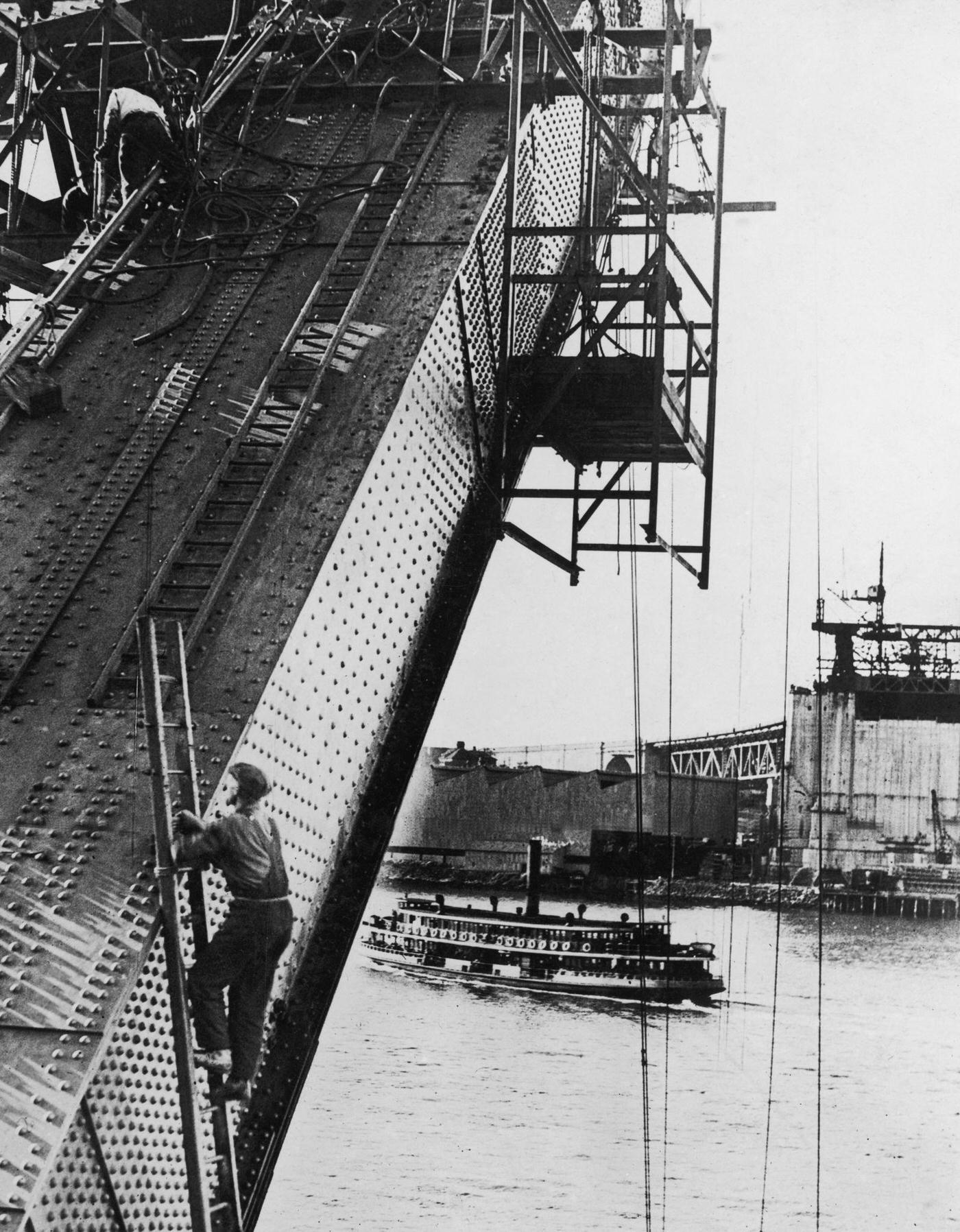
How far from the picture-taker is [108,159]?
31.4ft

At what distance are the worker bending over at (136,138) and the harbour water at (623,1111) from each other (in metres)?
19.7

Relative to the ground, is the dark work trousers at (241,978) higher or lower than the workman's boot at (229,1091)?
higher

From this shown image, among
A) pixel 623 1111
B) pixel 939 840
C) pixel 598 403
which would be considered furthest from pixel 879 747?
pixel 598 403

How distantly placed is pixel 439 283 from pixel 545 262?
2079mm

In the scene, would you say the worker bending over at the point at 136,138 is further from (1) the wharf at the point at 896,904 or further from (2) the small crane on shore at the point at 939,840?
(1) the wharf at the point at 896,904

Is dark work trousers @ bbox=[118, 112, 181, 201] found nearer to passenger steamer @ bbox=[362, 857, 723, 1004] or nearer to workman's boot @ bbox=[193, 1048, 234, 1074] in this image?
workman's boot @ bbox=[193, 1048, 234, 1074]

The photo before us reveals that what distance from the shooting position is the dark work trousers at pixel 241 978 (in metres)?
5.46

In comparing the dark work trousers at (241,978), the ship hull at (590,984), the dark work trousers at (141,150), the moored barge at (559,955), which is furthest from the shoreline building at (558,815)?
the dark work trousers at (241,978)

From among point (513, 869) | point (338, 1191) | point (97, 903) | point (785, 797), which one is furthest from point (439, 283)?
point (513, 869)

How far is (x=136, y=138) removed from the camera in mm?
9234

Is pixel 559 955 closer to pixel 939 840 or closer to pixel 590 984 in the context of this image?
pixel 590 984

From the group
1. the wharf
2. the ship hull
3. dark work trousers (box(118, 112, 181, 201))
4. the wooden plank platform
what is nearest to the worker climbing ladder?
the wooden plank platform

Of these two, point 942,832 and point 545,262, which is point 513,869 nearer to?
point 942,832

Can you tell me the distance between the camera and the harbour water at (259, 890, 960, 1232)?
120 ft
